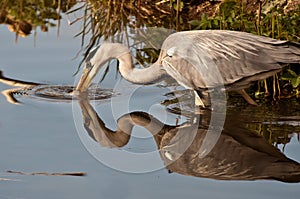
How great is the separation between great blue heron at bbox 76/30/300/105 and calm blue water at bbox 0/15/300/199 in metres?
0.37

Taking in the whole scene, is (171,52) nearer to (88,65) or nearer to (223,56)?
(223,56)

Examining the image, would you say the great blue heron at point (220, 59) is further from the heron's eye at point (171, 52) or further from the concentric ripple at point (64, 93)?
the concentric ripple at point (64, 93)

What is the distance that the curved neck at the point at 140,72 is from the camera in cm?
633

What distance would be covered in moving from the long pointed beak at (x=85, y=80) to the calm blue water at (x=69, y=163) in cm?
27

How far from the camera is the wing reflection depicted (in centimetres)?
480

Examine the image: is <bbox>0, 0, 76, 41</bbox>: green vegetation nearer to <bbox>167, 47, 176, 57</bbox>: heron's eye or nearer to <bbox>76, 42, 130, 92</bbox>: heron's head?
<bbox>76, 42, 130, 92</bbox>: heron's head

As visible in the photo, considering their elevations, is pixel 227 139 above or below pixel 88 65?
below

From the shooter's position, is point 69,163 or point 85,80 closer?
point 69,163

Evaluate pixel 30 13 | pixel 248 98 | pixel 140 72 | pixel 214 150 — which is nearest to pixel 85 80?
pixel 140 72

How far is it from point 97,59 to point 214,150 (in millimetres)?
1759

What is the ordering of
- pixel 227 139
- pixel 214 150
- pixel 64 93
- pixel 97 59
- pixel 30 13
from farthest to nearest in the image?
pixel 30 13 → pixel 64 93 → pixel 97 59 → pixel 227 139 → pixel 214 150

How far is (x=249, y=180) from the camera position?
4656 mm

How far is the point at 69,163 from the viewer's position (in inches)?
195

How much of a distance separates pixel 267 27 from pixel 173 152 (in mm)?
1908
